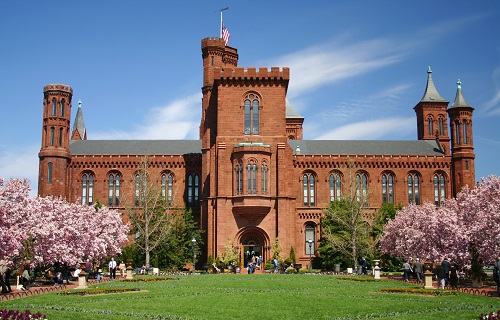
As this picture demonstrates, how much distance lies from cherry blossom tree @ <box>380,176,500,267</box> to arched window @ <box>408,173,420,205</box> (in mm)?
19072

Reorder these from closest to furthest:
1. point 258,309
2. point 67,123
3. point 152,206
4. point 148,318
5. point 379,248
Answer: point 148,318
point 258,309
point 379,248
point 152,206
point 67,123

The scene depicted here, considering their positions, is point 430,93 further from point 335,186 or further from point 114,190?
point 114,190

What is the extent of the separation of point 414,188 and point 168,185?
28.7 m

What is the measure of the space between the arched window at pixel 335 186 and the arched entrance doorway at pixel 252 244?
1264cm

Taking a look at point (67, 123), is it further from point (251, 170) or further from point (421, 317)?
point (421, 317)

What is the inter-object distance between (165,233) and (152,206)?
4.78m

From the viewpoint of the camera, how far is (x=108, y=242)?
172 feet

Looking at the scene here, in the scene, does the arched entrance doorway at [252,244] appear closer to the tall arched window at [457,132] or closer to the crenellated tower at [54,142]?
the crenellated tower at [54,142]

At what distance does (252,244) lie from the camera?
61.8m

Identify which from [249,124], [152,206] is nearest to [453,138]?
[249,124]

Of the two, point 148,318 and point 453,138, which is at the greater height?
point 453,138

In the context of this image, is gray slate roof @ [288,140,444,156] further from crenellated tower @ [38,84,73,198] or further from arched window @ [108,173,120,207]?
crenellated tower @ [38,84,73,198]

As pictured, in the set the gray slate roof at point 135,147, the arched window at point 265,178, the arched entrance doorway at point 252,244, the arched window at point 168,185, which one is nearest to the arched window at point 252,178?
the arched window at point 265,178

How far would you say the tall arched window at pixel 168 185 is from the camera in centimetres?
7131
